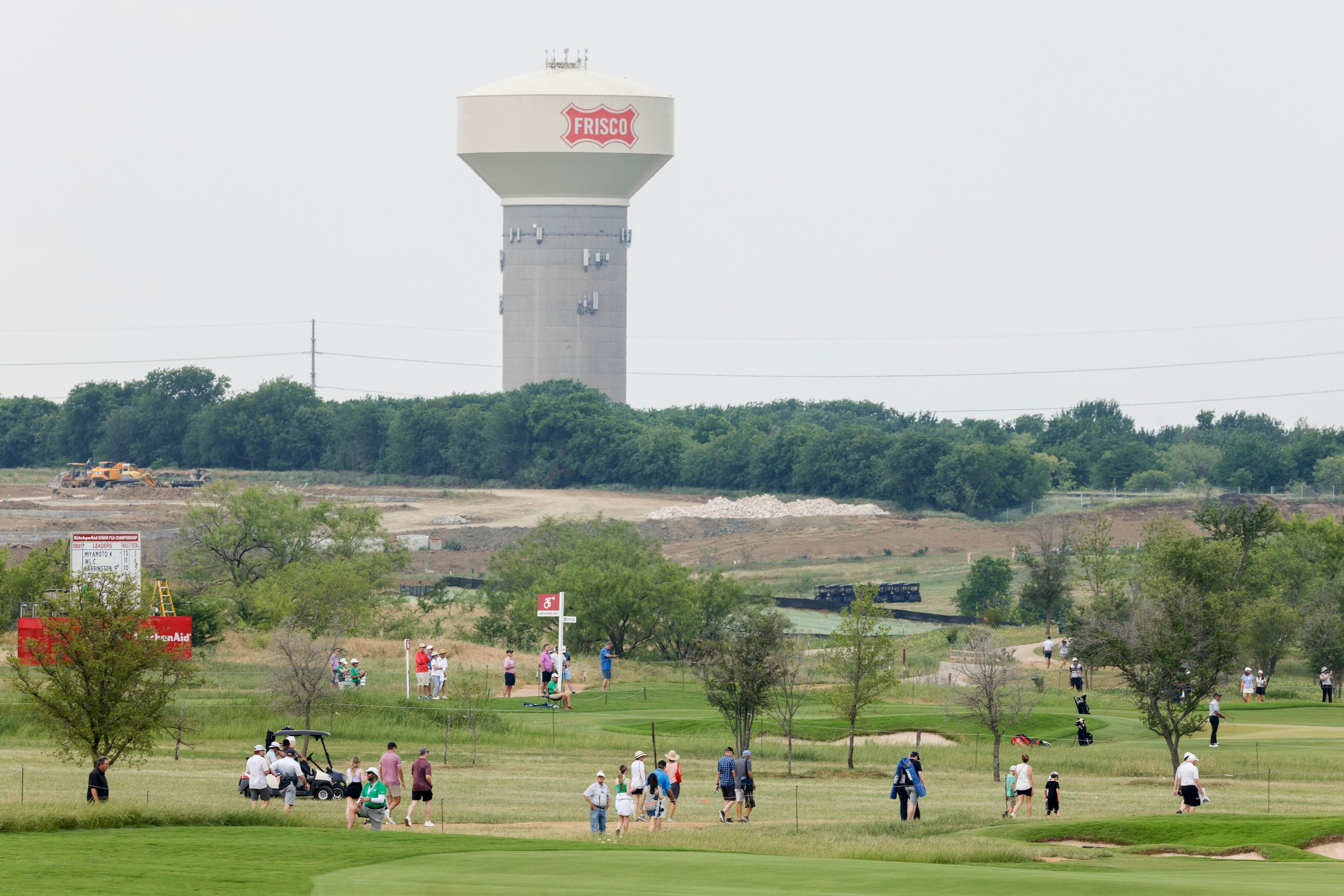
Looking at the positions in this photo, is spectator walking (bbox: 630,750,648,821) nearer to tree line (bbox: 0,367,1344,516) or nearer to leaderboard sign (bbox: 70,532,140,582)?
leaderboard sign (bbox: 70,532,140,582)

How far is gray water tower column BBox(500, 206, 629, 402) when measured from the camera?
561 ft

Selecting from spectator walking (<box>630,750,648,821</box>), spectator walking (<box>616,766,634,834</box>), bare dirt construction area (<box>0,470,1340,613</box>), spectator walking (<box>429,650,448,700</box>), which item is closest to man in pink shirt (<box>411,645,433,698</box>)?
spectator walking (<box>429,650,448,700</box>)

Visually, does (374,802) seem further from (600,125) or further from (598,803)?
(600,125)

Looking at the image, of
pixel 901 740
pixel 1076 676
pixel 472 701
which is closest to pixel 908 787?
pixel 901 740

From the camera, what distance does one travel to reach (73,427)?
16962cm

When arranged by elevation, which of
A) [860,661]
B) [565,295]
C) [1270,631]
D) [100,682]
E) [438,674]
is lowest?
[438,674]

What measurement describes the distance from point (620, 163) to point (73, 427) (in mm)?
57766

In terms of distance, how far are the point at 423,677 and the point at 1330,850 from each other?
27.3 metres

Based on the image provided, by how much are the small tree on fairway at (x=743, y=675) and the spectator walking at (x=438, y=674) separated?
9.53m

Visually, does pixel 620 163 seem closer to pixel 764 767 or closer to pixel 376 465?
pixel 376 465

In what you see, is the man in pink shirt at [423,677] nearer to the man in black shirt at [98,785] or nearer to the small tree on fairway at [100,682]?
the small tree on fairway at [100,682]

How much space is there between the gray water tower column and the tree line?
8.54m

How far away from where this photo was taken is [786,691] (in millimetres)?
44031

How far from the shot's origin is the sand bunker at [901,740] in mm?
47031
